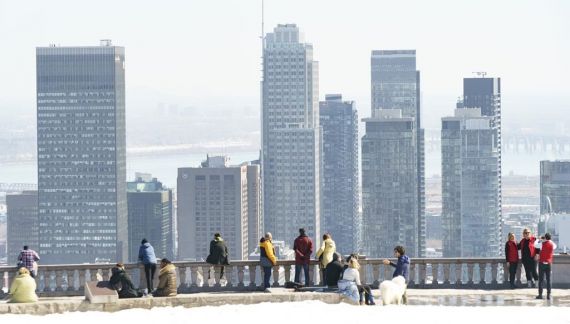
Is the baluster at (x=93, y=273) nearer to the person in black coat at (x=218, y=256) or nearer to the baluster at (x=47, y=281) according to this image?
the baluster at (x=47, y=281)

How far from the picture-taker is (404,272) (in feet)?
116

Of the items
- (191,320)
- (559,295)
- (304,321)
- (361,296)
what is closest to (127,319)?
(191,320)

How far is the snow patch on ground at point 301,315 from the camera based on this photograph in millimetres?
31383

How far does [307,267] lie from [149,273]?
4.14m

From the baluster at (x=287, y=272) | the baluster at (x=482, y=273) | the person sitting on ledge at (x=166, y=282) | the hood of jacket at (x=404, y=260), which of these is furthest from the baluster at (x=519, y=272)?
the person sitting on ledge at (x=166, y=282)

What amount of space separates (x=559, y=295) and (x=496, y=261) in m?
2.75

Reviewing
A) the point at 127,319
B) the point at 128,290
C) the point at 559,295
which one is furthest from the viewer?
the point at 559,295

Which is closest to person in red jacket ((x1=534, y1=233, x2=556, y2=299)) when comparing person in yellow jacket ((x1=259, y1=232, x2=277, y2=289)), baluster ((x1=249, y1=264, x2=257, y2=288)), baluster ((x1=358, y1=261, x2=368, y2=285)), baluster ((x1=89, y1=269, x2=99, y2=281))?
baluster ((x1=358, y1=261, x2=368, y2=285))

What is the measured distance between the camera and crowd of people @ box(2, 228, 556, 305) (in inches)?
1350

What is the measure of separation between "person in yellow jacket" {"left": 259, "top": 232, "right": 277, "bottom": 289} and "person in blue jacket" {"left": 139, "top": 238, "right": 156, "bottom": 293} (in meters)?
2.77

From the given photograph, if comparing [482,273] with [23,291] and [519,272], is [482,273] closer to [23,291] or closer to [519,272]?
[519,272]

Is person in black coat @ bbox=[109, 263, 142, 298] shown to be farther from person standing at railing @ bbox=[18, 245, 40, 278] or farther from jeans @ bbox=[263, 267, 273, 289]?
jeans @ bbox=[263, 267, 273, 289]

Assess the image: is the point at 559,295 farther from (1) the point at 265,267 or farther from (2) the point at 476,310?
(1) the point at 265,267

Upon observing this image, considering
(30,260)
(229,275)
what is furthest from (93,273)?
(229,275)
